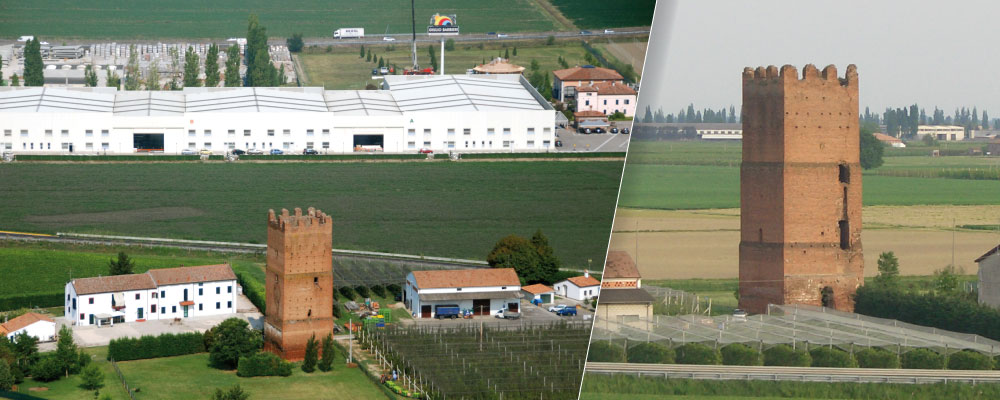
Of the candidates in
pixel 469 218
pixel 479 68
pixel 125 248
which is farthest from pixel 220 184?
pixel 479 68

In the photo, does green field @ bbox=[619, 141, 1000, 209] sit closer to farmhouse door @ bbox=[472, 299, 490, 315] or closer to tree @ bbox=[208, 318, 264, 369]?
tree @ bbox=[208, 318, 264, 369]

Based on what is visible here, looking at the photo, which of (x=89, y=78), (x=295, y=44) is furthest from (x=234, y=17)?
(x=89, y=78)

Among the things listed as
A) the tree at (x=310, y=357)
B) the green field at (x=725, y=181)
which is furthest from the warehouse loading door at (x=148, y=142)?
the green field at (x=725, y=181)

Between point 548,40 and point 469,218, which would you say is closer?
point 469,218

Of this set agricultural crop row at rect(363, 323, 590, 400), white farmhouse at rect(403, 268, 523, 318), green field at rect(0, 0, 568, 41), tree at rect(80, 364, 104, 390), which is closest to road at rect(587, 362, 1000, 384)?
agricultural crop row at rect(363, 323, 590, 400)

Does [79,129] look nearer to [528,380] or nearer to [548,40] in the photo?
[548,40]

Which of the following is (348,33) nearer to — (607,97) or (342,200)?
(607,97)

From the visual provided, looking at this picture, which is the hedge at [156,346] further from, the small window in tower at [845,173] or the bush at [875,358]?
the bush at [875,358]
